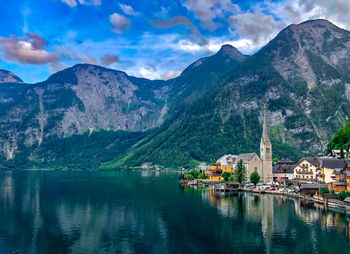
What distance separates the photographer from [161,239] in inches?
2522

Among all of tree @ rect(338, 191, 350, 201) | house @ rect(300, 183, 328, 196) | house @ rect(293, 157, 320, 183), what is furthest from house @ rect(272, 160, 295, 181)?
tree @ rect(338, 191, 350, 201)

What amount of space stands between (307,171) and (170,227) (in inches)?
3521

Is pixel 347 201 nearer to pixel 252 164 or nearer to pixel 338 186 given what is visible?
pixel 338 186

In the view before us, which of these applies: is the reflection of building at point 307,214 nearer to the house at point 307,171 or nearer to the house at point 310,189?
the house at point 310,189

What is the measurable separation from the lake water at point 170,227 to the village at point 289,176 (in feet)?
35.2

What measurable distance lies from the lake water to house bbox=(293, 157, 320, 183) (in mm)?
34793

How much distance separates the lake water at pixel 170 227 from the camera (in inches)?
2324

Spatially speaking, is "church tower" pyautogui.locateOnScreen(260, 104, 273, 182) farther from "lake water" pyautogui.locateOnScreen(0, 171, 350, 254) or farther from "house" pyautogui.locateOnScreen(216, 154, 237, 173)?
"lake water" pyautogui.locateOnScreen(0, 171, 350, 254)

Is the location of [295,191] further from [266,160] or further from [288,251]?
[288,251]

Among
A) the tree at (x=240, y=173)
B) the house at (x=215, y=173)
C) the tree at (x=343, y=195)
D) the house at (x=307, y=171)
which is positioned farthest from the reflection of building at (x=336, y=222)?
the house at (x=215, y=173)

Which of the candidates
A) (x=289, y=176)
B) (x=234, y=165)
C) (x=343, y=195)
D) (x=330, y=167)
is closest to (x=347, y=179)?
(x=343, y=195)

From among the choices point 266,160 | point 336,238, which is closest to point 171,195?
point 266,160

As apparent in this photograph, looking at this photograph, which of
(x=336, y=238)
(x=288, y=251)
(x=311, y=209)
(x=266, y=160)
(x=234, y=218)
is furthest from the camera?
(x=266, y=160)

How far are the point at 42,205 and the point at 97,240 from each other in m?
48.7
